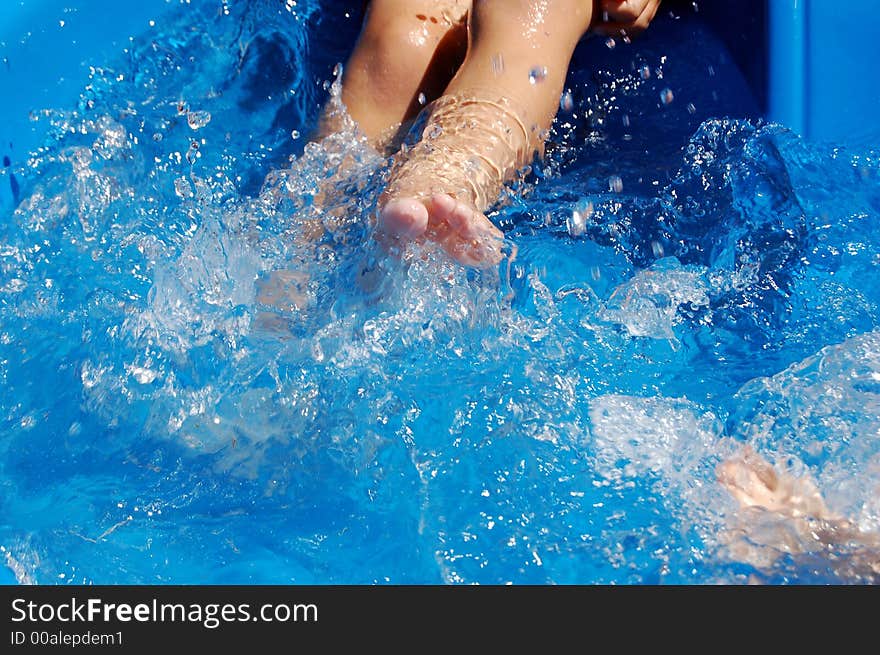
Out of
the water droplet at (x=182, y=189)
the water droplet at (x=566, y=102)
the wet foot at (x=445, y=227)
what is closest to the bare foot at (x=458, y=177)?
the wet foot at (x=445, y=227)

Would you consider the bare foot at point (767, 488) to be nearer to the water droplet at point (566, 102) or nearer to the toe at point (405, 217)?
the toe at point (405, 217)

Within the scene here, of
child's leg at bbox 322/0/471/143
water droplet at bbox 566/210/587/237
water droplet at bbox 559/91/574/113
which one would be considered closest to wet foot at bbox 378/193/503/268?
water droplet at bbox 566/210/587/237

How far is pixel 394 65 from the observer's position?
1.55 meters

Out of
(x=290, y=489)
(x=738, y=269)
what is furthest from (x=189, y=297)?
(x=738, y=269)

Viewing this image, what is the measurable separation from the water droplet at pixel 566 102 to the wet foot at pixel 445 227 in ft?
1.78

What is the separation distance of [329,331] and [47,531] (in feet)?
1.49

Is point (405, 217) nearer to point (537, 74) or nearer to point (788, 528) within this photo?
point (537, 74)

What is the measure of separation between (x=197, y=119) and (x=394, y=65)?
0.42 m

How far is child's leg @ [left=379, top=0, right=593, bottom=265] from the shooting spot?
4.25ft

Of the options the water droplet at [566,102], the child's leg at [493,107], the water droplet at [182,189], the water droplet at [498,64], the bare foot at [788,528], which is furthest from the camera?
the water droplet at [566,102]

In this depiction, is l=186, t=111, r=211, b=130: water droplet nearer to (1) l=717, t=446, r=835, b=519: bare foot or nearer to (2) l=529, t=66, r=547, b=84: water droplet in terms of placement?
(2) l=529, t=66, r=547, b=84: water droplet

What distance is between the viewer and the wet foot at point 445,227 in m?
1.16

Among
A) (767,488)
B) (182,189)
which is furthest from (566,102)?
(767,488)
